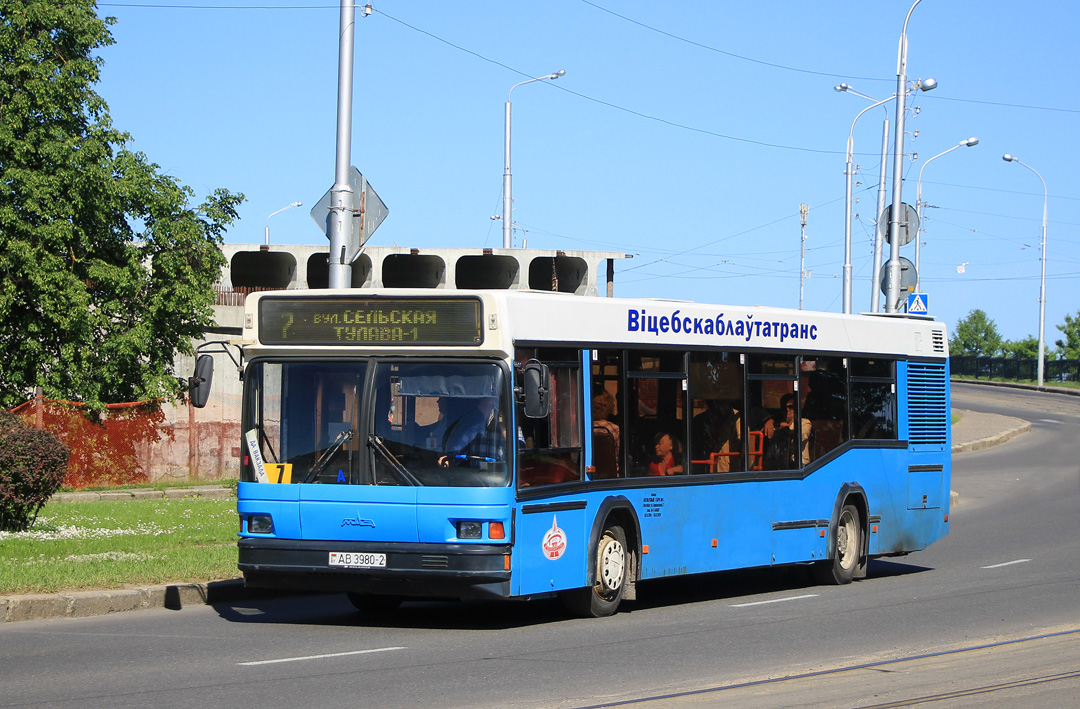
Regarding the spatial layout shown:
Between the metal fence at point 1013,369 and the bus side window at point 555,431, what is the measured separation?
79272 mm

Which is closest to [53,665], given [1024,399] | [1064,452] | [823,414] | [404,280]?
[823,414]

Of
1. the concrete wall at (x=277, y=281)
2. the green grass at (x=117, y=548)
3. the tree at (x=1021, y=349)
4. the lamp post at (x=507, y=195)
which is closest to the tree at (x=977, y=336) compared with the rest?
the tree at (x=1021, y=349)

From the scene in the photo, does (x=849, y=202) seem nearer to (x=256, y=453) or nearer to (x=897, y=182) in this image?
(x=897, y=182)

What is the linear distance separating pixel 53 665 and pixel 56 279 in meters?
19.7

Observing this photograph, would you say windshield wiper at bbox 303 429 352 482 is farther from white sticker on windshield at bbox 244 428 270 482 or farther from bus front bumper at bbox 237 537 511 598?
bus front bumper at bbox 237 537 511 598

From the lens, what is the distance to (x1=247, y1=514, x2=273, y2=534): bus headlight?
10777 mm

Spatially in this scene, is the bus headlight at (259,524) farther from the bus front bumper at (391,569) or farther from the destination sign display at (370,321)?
the destination sign display at (370,321)

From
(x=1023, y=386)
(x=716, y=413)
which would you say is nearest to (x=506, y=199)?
(x=716, y=413)

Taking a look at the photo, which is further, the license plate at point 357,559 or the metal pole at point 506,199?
the metal pole at point 506,199

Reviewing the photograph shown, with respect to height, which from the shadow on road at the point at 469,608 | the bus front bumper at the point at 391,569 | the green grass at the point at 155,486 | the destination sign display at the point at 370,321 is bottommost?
the green grass at the point at 155,486

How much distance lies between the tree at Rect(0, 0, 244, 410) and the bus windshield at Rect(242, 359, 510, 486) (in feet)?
57.4

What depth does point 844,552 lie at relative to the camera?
15016 mm

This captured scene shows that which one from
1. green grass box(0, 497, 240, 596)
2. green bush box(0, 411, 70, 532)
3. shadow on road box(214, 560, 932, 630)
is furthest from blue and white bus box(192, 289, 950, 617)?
green bush box(0, 411, 70, 532)

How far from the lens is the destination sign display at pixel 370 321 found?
10.6 meters
